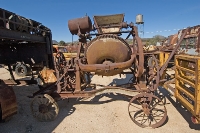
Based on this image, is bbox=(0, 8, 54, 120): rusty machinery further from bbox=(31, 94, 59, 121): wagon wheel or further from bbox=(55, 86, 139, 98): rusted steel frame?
bbox=(55, 86, 139, 98): rusted steel frame

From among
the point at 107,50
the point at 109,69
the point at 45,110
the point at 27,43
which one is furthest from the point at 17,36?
the point at 109,69

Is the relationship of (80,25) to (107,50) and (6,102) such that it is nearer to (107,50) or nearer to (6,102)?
(107,50)

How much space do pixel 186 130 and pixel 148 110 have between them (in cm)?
87

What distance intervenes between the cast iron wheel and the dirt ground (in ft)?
19.0

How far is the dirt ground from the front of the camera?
3.51 metres

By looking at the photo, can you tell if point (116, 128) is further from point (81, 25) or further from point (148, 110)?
point (81, 25)

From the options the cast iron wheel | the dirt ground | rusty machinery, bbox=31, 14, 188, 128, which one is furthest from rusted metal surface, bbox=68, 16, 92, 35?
the cast iron wheel

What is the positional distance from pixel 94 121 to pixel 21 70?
8.45 metres

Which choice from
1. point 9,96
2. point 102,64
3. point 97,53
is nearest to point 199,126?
point 102,64

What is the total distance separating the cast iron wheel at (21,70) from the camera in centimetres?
1025

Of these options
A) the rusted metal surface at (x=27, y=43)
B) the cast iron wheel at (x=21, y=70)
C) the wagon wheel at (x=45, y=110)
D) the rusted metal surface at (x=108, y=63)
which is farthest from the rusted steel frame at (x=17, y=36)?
the cast iron wheel at (x=21, y=70)

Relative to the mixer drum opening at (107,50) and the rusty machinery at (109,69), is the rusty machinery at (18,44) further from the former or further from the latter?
the mixer drum opening at (107,50)

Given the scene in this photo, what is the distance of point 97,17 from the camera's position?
15.1 ft

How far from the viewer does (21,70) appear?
34.4 ft
